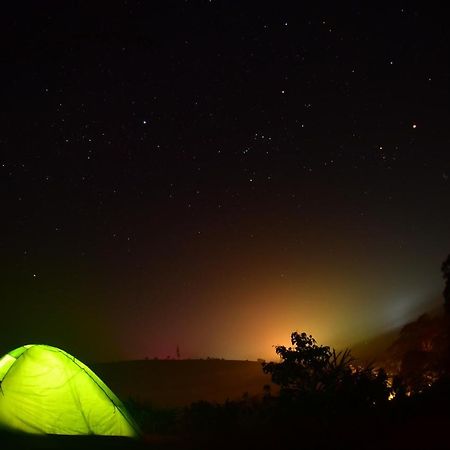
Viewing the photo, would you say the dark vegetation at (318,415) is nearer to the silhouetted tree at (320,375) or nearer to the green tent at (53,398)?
the silhouetted tree at (320,375)

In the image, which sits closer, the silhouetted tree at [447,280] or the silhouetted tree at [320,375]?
the silhouetted tree at [320,375]

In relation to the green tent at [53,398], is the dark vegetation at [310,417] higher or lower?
lower

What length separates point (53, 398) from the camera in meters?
8.64

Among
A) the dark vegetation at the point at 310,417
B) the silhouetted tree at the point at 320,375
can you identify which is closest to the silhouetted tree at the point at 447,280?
the dark vegetation at the point at 310,417

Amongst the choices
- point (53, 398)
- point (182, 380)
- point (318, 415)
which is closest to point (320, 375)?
point (318, 415)

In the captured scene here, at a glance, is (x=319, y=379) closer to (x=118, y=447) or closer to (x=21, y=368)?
(x=118, y=447)

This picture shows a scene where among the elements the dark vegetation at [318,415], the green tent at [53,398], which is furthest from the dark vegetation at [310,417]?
the green tent at [53,398]

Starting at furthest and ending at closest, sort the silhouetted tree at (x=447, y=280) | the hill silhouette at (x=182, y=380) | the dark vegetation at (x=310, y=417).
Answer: the hill silhouette at (x=182, y=380) < the silhouetted tree at (x=447, y=280) < the dark vegetation at (x=310, y=417)

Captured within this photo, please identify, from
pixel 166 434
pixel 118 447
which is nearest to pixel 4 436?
pixel 118 447

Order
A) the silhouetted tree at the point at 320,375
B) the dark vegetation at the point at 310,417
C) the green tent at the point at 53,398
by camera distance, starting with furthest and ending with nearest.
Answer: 1. the silhouetted tree at the point at 320,375
2. the green tent at the point at 53,398
3. the dark vegetation at the point at 310,417

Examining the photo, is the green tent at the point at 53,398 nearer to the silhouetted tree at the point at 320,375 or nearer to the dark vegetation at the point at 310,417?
the dark vegetation at the point at 310,417

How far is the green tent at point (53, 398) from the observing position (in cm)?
820

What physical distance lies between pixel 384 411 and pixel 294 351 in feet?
8.73

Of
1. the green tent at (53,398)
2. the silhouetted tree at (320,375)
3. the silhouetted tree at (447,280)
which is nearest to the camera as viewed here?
the green tent at (53,398)
